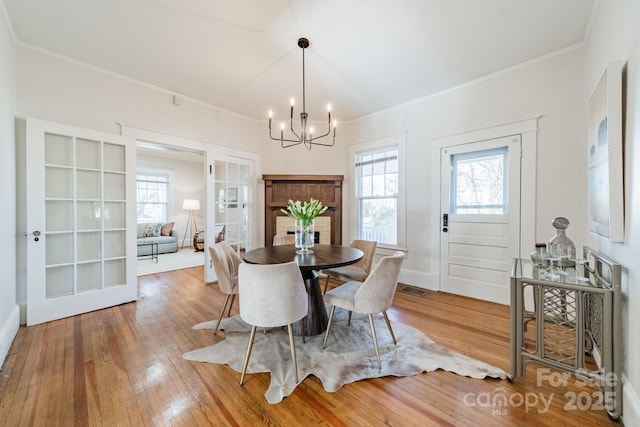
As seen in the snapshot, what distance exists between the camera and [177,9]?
2131mm

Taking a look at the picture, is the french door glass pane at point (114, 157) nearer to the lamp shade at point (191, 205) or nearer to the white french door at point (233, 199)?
the white french door at point (233, 199)

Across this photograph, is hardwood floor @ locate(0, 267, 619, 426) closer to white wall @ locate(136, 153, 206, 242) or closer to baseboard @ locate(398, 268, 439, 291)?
baseboard @ locate(398, 268, 439, 291)

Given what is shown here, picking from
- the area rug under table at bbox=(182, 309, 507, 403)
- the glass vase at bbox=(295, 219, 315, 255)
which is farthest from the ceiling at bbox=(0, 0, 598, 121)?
the area rug under table at bbox=(182, 309, 507, 403)

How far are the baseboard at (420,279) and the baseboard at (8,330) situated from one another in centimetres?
402

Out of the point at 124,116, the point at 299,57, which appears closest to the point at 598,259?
the point at 299,57

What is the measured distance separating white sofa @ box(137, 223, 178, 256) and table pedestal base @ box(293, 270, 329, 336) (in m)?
5.17

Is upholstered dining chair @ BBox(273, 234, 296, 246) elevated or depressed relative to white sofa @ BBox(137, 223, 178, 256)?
elevated

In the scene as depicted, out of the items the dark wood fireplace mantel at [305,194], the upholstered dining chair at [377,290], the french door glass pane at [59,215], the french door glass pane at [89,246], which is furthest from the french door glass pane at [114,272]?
the upholstered dining chair at [377,290]

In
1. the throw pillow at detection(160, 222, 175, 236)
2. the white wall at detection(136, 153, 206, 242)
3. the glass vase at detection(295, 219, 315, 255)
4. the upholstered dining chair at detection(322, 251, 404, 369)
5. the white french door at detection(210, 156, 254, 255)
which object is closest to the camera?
the upholstered dining chair at detection(322, 251, 404, 369)

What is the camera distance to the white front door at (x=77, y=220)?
100 inches

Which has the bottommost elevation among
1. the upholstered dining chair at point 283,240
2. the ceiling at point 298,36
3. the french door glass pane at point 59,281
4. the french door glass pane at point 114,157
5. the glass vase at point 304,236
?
the french door glass pane at point 59,281

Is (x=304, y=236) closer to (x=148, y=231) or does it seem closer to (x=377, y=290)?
(x=377, y=290)

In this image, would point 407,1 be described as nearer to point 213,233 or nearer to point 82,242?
point 213,233

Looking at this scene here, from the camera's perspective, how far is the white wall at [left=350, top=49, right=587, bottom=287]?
8.41ft
